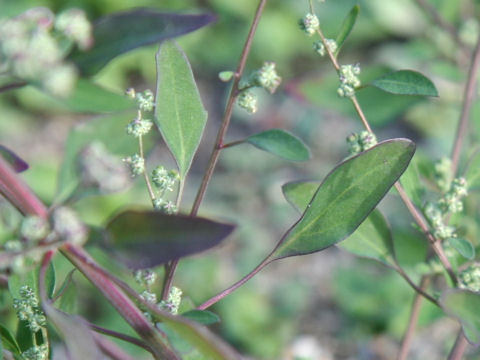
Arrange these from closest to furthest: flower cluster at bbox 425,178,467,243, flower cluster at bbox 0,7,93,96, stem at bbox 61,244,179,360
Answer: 1. flower cluster at bbox 0,7,93,96
2. stem at bbox 61,244,179,360
3. flower cluster at bbox 425,178,467,243

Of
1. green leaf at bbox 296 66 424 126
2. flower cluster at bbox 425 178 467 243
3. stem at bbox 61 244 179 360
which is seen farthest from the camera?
green leaf at bbox 296 66 424 126

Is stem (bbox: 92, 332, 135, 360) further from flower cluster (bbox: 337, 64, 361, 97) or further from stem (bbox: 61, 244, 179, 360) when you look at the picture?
flower cluster (bbox: 337, 64, 361, 97)

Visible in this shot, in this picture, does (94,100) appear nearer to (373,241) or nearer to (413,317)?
(373,241)

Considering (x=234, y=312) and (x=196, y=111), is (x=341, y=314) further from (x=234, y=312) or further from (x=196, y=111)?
(x=196, y=111)

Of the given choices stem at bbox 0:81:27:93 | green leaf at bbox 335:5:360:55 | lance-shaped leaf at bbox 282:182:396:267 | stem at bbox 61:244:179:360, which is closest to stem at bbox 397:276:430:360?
lance-shaped leaf at bbox 282:182:396:267

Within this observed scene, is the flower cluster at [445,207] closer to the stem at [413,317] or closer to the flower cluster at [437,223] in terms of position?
the flower cluster at [437,223]

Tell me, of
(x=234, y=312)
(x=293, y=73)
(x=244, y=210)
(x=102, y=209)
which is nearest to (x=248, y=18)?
(x=293, y=73)

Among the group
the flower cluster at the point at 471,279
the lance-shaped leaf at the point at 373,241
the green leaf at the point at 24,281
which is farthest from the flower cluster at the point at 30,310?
the flower cluster at the point at 471,279
